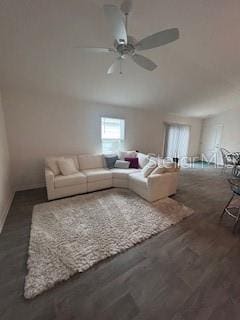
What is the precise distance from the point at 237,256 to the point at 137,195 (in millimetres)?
1937

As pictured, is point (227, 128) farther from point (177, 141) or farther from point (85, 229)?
point (85, 229)

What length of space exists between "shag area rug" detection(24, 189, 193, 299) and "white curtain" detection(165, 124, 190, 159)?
3.84 metres

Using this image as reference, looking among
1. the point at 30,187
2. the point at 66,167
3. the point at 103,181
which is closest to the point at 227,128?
the point at 103,181

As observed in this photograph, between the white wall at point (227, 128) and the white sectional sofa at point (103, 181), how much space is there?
4.91 m

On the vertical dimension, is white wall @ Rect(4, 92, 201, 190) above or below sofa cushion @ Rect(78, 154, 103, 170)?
above

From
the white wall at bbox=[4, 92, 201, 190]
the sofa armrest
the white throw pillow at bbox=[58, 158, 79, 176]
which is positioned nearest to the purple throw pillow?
the white wall at bbox=[4, 92, 201, 190]

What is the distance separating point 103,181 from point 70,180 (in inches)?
32.1

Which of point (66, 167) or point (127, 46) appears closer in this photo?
point (127, 46)

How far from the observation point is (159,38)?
1559 mm

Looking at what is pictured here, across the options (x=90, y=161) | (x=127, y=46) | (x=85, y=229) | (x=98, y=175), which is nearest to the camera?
(x=127, y=46)

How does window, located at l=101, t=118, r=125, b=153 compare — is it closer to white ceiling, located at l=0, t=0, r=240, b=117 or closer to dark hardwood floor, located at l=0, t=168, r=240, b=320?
white ceiling, located at l=0, t=0, r=240, b=117

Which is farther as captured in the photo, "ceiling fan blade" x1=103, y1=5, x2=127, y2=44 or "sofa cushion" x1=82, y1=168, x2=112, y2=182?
"sofa cushion" x1=82, y1=168, x2=112, y2=182

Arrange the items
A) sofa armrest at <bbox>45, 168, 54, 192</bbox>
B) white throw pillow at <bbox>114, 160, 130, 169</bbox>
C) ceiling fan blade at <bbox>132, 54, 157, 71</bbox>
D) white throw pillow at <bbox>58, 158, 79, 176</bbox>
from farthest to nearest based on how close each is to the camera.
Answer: white throw pillow at <bbox>114, 160, 130, 169</bbox> → white throw pillow at <bbox>58, 158, 79, 176</bbox> → sofa armrest at <bbox>45, 168, 54, 192</bbox> → ceiling fan blade at <bbox>132, 54, 157, 71</bbox>

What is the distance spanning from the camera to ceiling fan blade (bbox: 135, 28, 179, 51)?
146cm
